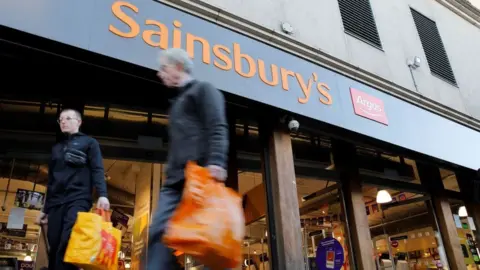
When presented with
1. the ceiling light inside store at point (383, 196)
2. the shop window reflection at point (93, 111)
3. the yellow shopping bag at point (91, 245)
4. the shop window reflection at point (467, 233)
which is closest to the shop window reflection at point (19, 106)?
the shop window reflection at point (93, 111)

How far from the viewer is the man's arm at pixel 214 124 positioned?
A: 2.16 meters

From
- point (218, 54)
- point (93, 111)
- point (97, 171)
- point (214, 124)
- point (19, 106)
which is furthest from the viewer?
point (93, 111)

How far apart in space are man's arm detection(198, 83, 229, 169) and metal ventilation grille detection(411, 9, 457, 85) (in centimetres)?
757

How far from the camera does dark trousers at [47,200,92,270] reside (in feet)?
9.37

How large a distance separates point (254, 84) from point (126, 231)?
158 inches

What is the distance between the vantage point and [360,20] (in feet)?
24.7

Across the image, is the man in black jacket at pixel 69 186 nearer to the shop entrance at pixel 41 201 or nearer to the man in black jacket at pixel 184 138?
the shop entrance at pixel 41 201

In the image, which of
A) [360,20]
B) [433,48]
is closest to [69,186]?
[360,20]

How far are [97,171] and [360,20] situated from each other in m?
5.98

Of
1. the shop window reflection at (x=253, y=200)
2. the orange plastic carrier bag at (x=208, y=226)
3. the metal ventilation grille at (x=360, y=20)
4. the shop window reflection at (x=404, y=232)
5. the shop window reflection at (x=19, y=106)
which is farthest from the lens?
the shop window reflection at (x=404, y=232)

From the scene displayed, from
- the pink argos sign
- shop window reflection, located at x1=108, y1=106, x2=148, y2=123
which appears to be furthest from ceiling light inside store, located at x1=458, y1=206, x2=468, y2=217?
shop window reflection, located at x1=108, y1=106, x2=148, y2=123

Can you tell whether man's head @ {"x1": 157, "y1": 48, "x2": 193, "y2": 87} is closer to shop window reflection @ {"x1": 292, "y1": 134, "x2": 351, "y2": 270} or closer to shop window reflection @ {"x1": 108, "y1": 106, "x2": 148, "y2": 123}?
shop window reflection @ {"x1": 108, "y1": 106, "x2": 148, "y2": 123}

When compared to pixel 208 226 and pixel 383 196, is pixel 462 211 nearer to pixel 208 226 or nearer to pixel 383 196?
pixel 383 196

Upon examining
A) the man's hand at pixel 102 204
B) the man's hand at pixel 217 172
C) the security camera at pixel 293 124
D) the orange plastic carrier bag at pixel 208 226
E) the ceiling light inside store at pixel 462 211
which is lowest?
the orange plastic carrier bag at pixel 208 226
